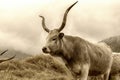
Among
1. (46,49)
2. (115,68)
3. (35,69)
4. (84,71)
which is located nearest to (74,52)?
(84,71)

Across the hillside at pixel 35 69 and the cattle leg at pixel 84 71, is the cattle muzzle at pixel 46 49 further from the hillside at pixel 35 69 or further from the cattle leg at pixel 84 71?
the hillside at pixel 35 69

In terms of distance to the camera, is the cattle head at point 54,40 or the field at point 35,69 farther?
the field at point 35,69

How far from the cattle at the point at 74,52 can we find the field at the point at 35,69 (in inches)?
343

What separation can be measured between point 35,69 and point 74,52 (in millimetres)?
13369

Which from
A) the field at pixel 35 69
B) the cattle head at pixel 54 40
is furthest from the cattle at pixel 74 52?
the field at pixel 35 69

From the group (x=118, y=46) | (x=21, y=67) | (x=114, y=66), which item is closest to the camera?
(x=114, y=66)

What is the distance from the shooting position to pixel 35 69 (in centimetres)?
2906

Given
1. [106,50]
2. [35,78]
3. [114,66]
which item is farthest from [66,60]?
[35,78]

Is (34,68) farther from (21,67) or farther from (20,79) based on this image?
(20,79)

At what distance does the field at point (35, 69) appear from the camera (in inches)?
1046

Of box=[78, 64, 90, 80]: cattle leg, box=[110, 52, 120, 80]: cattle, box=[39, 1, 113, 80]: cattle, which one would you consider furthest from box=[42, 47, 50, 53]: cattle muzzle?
box=[110, 52, 120, 80]: cattle

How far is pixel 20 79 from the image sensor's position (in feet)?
84.4

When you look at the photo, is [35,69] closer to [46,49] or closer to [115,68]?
[115,68]

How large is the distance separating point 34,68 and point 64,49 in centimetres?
1365
